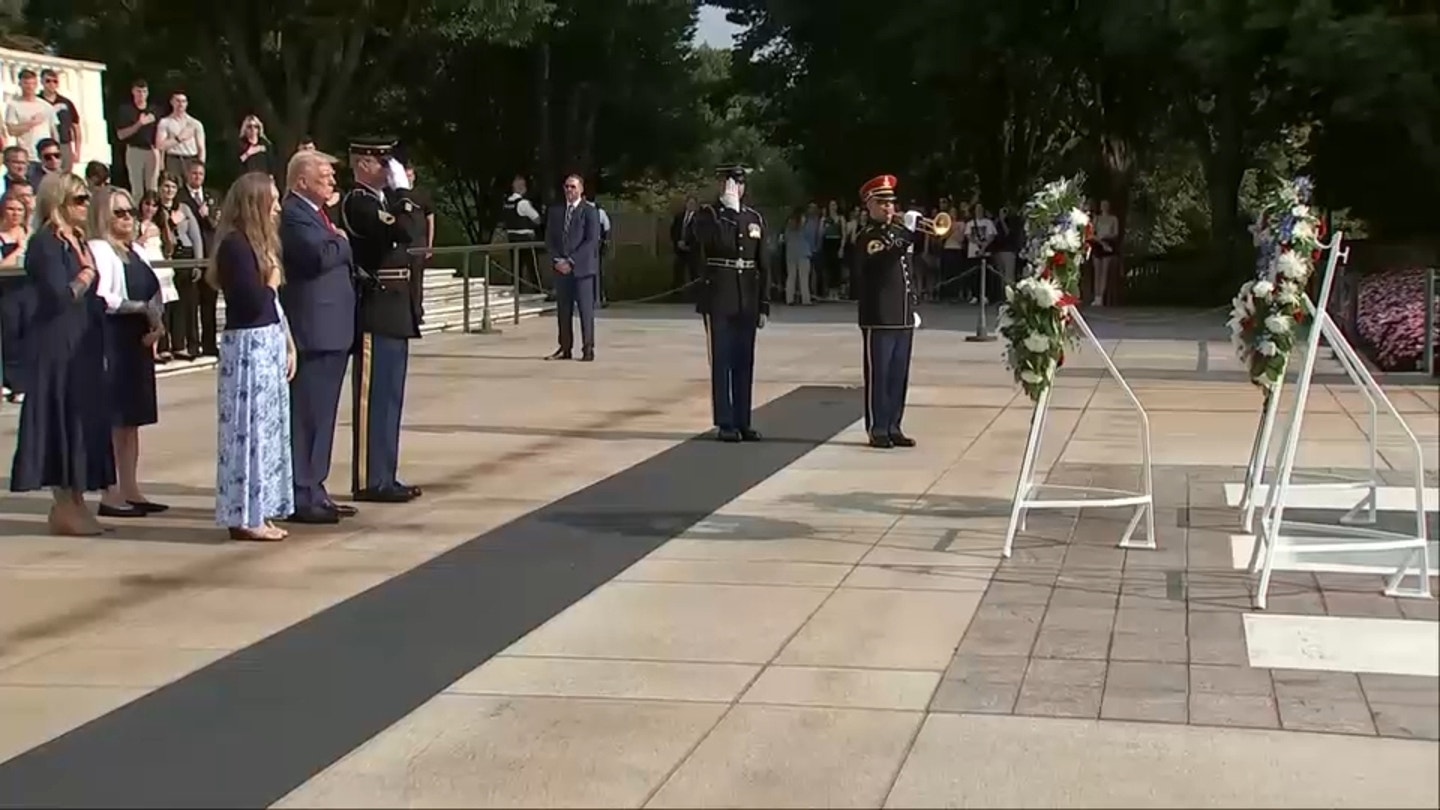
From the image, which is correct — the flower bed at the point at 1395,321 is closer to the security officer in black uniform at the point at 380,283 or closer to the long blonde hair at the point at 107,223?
the security officer in black uniform at the point at 380,283

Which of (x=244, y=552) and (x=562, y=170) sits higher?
(x=562, y=170)

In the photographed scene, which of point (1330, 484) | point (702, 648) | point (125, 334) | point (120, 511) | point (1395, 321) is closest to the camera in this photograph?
point (702, 648)

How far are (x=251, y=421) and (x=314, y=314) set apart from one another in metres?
0.78

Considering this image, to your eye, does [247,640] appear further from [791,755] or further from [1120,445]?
[1120,445]

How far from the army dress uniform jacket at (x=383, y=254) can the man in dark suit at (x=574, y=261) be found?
8836mm

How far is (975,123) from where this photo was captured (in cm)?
3462

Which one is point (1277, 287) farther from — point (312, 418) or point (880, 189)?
point (312, 418)

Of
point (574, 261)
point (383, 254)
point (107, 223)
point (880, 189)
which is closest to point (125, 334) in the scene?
point (107, 223)

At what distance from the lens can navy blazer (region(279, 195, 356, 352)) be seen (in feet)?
30.3

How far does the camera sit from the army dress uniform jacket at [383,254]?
32.2ft

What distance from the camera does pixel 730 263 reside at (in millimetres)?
12586

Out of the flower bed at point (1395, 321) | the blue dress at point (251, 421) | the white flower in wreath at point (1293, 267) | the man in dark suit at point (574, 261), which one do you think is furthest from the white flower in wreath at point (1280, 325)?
the man in dark suit at point (574, 261)

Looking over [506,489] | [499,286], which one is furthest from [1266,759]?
[499,286]

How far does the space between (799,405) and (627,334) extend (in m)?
8.26
